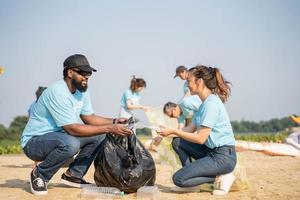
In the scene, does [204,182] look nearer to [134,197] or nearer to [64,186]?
[134,197]

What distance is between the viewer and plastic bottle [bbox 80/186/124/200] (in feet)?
16.3

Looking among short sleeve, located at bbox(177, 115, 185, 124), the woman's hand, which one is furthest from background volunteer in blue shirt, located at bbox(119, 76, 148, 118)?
the woman's hand

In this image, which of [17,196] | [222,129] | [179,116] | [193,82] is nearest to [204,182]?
[222,129]

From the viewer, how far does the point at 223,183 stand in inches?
206

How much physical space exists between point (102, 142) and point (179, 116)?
3497 mm

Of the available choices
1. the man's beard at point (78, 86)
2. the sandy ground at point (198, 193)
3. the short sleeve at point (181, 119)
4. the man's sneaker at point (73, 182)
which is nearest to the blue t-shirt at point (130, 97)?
the short sleeve at point (181, 119)

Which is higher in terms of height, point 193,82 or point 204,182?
point 193,82

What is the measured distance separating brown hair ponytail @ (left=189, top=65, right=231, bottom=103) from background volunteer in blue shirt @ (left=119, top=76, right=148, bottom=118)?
204 inches

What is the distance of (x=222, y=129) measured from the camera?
5250 mm

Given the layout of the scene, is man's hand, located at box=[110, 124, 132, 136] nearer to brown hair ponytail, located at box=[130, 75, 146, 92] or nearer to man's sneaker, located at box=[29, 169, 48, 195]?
man's sneaker, located at box=[29, 169, 48, 195]

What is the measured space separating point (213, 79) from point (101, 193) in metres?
1.69

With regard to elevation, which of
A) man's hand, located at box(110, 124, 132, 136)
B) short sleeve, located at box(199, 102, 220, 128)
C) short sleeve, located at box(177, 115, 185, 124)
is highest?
short sleeve, located at box(199, 102, 220, 128)

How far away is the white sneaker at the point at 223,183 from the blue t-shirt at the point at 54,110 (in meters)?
1.64

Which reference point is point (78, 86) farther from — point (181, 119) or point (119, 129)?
point (181, 119)
